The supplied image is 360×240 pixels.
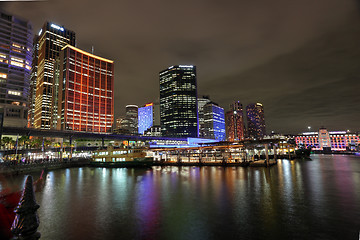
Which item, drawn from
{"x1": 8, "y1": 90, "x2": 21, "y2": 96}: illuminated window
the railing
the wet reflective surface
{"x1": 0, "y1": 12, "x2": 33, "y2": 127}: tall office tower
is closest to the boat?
the wet reflective surface

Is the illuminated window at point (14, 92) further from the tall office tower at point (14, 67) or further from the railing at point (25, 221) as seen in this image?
the railing at point (25, 221)

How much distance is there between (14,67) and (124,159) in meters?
115

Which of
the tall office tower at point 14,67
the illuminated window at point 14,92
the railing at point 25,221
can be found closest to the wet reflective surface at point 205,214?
the railing at point 25,221

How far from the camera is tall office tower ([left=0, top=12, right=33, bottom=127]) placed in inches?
4616

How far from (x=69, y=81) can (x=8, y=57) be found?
209ft

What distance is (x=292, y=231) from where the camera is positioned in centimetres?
1527

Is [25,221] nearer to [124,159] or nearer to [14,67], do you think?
[124,159]

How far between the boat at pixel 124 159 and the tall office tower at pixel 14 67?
8231cm

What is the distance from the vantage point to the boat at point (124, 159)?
67.1 m

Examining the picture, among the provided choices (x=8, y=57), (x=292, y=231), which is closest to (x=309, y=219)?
(x=292, y=231)

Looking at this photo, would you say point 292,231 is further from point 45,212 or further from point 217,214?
point 45,212

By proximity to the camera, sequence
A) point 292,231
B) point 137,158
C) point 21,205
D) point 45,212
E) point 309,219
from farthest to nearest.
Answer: point 137,158
point 45,212
point 309,219
point 292,231
point 21,205

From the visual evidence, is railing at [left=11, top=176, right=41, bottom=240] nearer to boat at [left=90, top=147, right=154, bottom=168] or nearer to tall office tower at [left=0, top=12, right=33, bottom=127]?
boat at [left=90, top=147, right=154, bottom=168]

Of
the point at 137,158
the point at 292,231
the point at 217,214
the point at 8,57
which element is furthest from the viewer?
the point at 8,57
